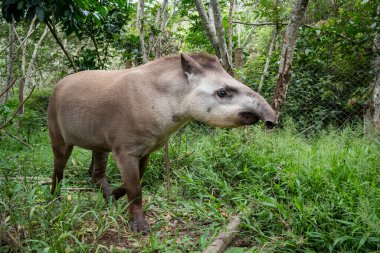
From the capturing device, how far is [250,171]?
4559 mm

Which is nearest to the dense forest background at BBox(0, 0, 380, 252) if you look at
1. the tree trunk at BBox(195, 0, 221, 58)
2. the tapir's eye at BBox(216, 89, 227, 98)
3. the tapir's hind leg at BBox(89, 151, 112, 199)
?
the tree trunk at BBox(195, 0, 221, 58)

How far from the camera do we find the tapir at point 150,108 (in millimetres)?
3359

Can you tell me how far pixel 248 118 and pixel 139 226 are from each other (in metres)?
1.40

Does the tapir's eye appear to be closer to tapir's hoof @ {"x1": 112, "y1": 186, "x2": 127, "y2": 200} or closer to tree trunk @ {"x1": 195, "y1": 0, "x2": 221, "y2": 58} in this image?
tapir's hoof @ {"x1": 112, "y1": 186, "x2": 127, "y2": 200}

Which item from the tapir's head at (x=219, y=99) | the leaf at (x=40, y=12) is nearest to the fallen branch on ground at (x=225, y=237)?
the tapir's head at (x=219, y=99)

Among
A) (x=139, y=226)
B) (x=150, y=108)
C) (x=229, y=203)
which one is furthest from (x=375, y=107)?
(x=139, y=226)

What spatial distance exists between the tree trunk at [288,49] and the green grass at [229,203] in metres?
0.95

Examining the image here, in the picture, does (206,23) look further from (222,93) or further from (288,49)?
(222,93)

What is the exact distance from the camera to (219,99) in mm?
3391

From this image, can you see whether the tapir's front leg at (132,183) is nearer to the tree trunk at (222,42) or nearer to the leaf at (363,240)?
the leaf at (363,240)

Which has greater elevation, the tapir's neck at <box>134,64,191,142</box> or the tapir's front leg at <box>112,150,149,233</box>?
the tapir's neck at <box>134,64,191,142</box>

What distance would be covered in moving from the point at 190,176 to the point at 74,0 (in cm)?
238

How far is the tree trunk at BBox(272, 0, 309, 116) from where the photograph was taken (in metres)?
5.75

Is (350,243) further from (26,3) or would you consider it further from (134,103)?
(26,3)
